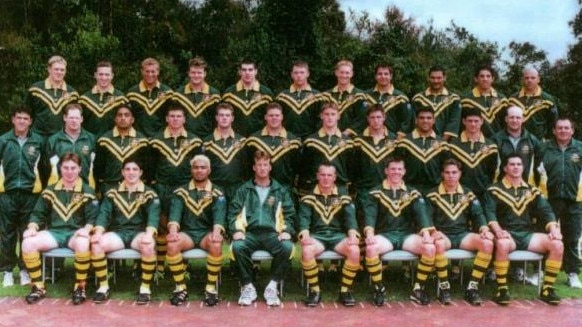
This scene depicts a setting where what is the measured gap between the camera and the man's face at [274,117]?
7414 mm

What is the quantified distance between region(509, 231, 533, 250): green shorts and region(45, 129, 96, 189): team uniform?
4.57 m

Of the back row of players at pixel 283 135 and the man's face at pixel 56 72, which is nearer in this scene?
the back row of players at pixel 283 135

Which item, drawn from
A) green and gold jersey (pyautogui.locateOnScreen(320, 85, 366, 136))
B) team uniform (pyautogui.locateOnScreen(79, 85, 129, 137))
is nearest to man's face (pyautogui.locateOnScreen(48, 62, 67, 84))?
team uniform (pyautogui.locateOnScreen(79, 85, 129, 137))

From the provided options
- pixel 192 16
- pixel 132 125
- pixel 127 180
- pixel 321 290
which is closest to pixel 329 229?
pixel 321 290

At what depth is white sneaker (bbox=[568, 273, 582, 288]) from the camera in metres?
7.44

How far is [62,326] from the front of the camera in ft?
18.8

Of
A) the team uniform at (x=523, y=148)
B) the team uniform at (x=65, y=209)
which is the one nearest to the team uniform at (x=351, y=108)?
the team uniform at (x=523, y=148)

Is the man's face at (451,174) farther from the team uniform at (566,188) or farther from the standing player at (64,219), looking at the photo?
the standing player at (64,219)

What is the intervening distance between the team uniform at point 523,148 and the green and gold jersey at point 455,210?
2.49 feet

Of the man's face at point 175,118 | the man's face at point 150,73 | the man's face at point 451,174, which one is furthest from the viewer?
the man's face at point 150,73

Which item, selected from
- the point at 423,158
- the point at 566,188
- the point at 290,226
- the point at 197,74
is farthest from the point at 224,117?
the point at 566,188

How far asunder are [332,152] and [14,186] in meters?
3.45

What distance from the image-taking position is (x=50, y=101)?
7.65 m

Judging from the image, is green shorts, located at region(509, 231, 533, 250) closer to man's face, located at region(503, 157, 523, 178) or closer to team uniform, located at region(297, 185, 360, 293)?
man's face, located at region(503, 157, 523, 178)
